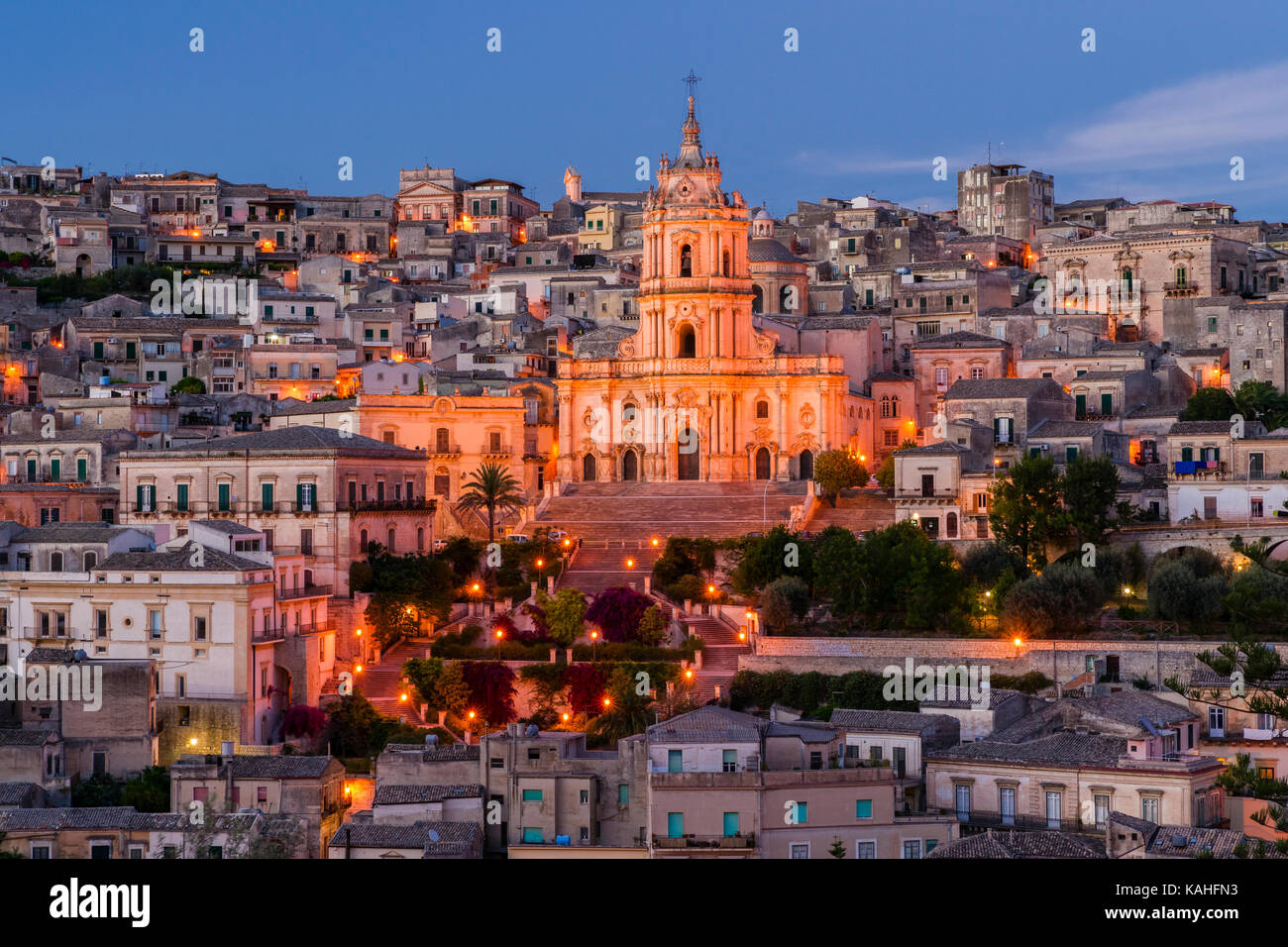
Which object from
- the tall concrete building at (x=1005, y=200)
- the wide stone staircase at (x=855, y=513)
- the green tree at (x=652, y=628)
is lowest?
the green tree at (x=652, y=628)

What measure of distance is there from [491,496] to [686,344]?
1662 cm

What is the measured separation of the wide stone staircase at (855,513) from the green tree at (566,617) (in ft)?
38.2

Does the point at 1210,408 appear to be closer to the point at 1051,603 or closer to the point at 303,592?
the point at 1051,603

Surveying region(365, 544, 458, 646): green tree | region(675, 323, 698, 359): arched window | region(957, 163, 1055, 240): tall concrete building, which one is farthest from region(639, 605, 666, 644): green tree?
region(957, 163, 1055, 240): tall concrete building

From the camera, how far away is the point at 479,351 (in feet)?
263

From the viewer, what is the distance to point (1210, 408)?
6381 cm

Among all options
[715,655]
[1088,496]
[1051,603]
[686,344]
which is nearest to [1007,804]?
[1051,603]

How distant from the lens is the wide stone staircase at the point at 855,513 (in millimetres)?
60094

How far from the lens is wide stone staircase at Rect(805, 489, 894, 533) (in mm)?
60094

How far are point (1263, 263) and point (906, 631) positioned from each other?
41.8m

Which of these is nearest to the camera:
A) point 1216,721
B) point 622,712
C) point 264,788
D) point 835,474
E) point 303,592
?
point 264,788

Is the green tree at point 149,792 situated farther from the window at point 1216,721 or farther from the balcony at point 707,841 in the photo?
the window at point 1216,721

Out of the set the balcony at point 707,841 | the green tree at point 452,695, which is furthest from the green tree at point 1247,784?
the green tree at point 452,695
